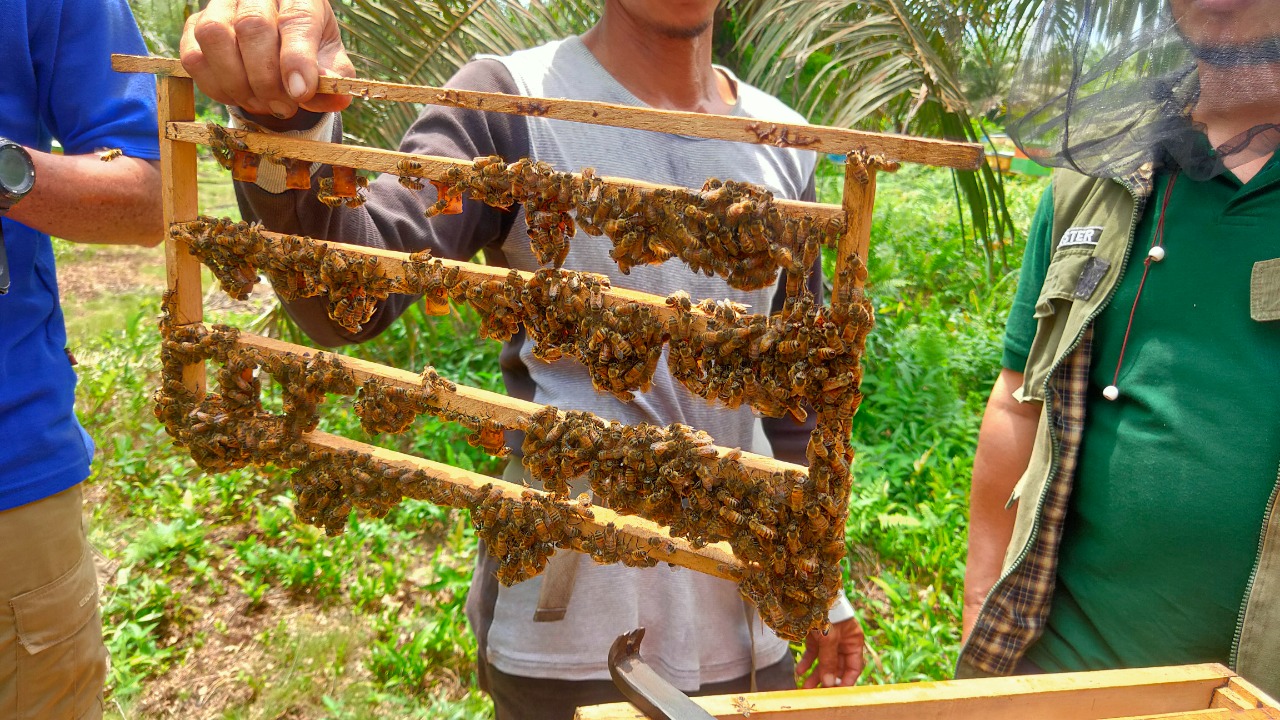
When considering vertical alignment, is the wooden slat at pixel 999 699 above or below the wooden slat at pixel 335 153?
below

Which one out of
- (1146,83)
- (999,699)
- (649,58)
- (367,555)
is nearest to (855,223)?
(999,699)

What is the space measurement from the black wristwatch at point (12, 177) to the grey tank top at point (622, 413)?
1.19 m

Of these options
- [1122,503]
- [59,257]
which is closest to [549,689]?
[1122,503]

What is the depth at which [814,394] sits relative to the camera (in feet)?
4.80

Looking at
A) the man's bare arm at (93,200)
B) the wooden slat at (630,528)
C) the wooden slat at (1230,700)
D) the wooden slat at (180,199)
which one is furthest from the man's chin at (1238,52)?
the man's bare arm at (93,200)

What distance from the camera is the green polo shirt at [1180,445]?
2.01 m

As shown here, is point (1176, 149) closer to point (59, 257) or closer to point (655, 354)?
point (655, 354)

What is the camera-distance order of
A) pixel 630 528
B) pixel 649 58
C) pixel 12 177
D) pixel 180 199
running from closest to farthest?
pixel 630 528 → pixel 180 199 → pixel 12 177 → pixel 649 58

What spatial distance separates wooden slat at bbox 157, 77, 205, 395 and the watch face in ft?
Answer: 1.39

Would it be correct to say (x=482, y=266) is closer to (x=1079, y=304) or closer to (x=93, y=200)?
(x=93, y=200)

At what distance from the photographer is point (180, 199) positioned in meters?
1.87

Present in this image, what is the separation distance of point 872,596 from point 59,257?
10.7 meters

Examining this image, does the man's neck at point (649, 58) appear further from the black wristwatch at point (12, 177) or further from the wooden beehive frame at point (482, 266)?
the black wristwatch at point (12, 177)

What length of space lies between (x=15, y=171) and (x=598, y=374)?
1.58 metres
